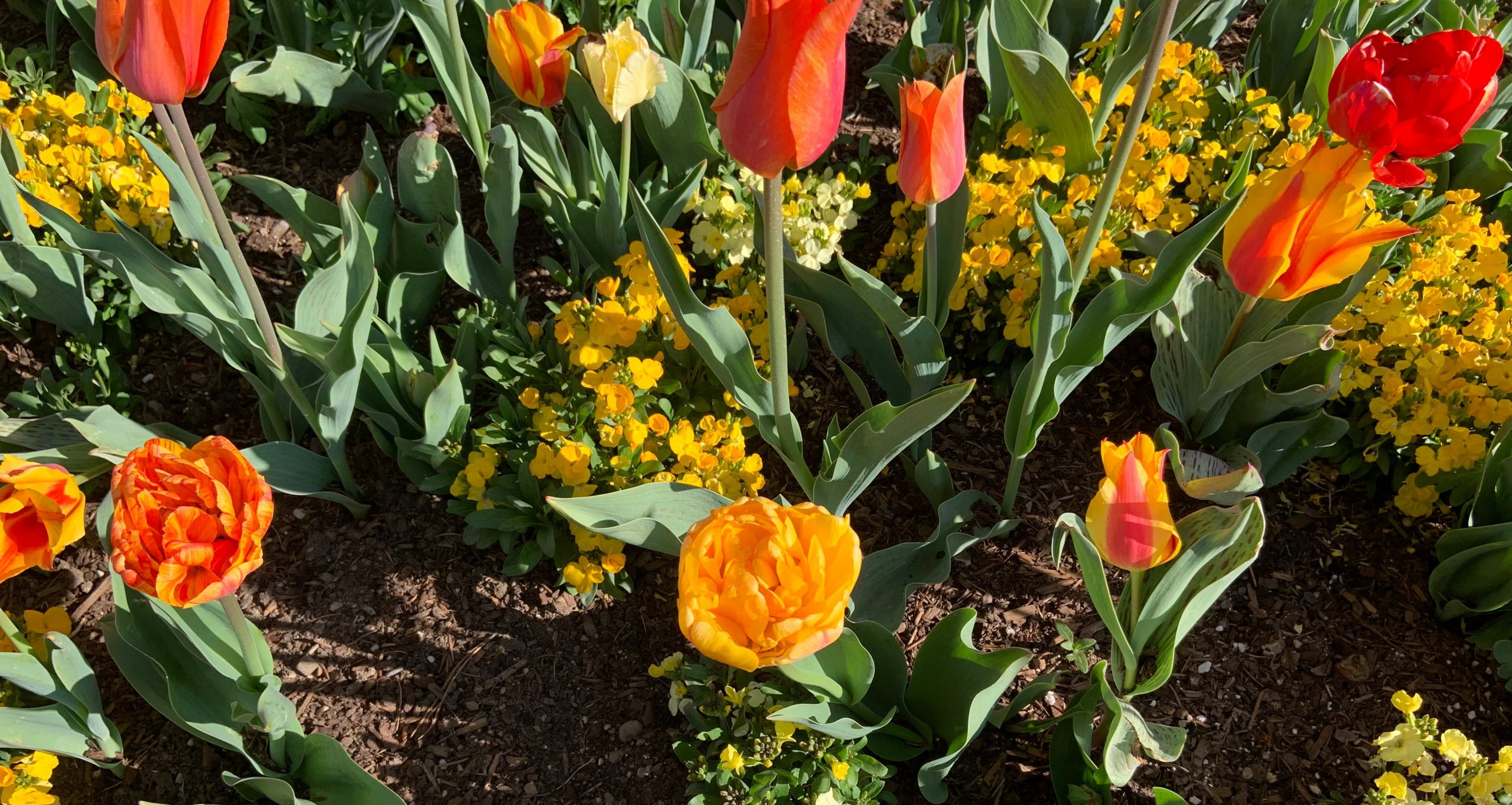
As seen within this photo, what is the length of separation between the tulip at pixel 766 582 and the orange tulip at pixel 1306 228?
0.74 metres

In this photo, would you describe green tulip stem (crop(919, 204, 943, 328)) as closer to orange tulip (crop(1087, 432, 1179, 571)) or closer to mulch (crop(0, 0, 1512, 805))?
mulch (crop(0, 0, 1512, 805))

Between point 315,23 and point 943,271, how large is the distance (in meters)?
1.62

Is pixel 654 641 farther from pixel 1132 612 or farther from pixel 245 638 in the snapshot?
pixel 1132 612

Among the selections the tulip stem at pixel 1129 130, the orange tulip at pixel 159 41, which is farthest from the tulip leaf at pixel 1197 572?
the orange tulip at pixel 159 41

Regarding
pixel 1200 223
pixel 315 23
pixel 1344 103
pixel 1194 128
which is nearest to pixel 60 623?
pixel 315 23

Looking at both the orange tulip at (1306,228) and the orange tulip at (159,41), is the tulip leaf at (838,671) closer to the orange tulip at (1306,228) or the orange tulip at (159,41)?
the orange tulip at (1306,228)

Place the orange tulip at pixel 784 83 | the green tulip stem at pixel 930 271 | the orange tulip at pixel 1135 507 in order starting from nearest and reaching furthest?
the orange tulip at pixel 784 83 → the orange tulip at pixel 1135 507 → the green tulip stem at pixel 930 271

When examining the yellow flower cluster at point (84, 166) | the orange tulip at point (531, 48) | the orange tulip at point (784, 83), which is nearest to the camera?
the orange tulip at point (784, 83)

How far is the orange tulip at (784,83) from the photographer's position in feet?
3.30

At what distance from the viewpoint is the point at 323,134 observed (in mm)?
2592

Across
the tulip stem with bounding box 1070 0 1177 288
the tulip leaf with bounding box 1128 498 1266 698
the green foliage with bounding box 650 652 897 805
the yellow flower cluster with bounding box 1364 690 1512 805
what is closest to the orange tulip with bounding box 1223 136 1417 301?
the tulip stem with bounding box 1070 0 1177 288


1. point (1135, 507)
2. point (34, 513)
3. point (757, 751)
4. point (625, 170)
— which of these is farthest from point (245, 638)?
point (1135, 507)

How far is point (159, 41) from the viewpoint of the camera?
1224 mm

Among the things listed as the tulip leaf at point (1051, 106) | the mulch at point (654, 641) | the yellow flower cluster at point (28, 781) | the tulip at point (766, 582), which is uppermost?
the tulip leaf at point (1051, 106)
